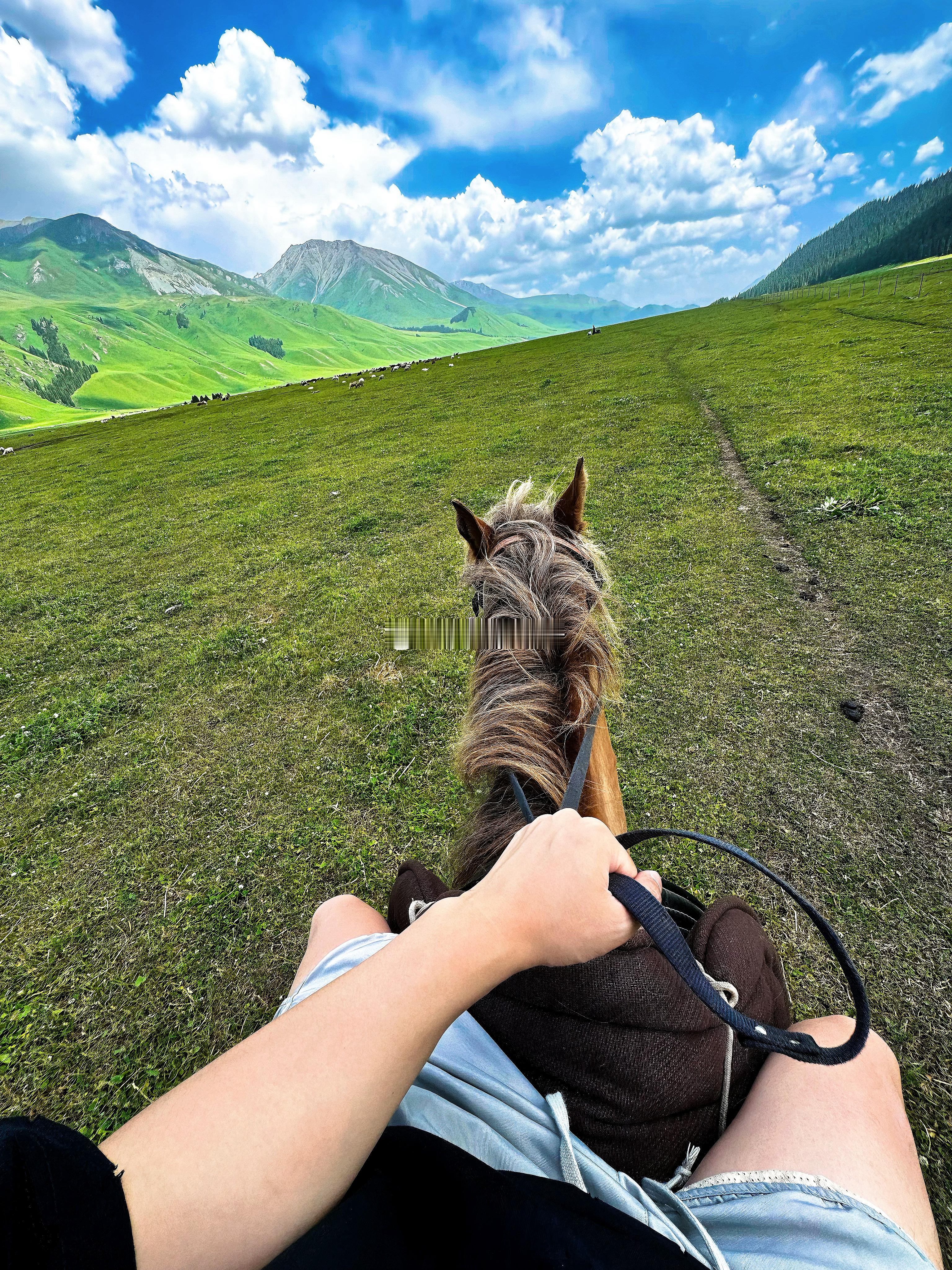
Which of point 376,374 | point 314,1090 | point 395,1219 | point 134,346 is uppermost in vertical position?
point 134,346

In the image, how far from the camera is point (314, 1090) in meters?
0.71

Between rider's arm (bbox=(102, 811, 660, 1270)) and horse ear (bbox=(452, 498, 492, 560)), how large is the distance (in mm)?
1444

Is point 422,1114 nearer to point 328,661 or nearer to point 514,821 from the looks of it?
point 514,821

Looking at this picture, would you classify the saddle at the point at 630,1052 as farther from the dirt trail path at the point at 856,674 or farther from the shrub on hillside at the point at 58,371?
A: the shrub on hillside at the point at 58,371

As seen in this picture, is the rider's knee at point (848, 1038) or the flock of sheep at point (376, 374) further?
the flock of sheep at point (376, 374)

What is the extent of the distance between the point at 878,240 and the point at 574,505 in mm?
122775

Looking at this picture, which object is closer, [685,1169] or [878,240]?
[685,1169]

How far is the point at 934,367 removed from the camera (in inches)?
459

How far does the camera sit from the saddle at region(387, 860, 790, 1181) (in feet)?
3.81

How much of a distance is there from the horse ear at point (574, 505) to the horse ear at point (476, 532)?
34 centimetres

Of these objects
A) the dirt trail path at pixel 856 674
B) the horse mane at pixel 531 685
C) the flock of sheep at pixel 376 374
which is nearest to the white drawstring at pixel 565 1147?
the horse mane at pixel 531 685

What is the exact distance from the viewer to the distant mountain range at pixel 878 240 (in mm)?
65750

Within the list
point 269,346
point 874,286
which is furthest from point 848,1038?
point 269,346

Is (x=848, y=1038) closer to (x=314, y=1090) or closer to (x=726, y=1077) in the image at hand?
(x=726, y=1077)
